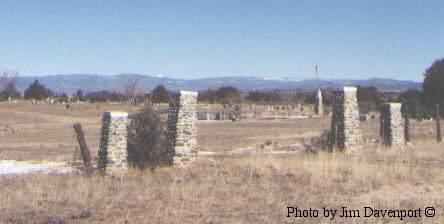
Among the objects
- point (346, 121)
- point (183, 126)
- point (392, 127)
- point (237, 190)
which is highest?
point (346, 121)

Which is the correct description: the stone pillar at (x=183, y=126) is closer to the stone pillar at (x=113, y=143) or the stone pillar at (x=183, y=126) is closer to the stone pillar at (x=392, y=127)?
the stone pillar at (x=113, y=143)

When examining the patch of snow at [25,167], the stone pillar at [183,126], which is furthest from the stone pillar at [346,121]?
the patch of snow at [25,167]

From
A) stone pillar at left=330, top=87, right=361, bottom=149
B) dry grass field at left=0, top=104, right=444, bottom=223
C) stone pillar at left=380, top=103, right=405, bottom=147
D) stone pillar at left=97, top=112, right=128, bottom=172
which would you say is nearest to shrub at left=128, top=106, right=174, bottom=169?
dry grass field at left=0, top=104, right=444, bottom=223

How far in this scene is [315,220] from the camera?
11.9m

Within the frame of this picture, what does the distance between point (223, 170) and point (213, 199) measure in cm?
483

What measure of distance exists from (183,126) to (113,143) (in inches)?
119

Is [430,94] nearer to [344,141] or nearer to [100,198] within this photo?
[344,141]

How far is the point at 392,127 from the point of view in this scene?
25938 millimetres

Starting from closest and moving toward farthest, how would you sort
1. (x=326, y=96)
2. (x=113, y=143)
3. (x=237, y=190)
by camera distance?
(x=237, y=190)
(x=113, y=143)
(x=326, y=96)

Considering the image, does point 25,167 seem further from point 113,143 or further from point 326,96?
point 326,96

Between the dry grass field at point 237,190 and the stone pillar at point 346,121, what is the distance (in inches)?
24.4

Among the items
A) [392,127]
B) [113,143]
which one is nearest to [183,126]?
[113,143]

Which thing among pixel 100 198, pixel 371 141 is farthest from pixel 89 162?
pixel 371 141

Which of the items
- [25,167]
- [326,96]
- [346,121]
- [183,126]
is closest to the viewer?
[183,126]
